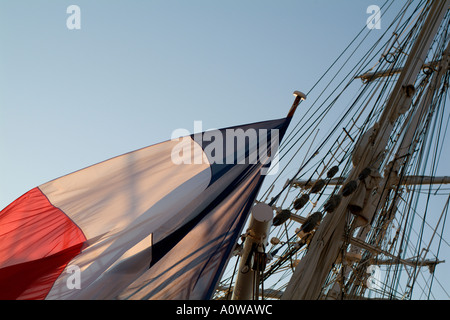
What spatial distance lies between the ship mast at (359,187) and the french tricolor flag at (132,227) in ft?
8.41

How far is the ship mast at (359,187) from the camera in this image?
883 centimetres

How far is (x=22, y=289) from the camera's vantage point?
574 centimetres

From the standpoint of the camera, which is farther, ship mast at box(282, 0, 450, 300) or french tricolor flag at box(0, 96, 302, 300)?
ship mast at box(282, 0, 450, 300)

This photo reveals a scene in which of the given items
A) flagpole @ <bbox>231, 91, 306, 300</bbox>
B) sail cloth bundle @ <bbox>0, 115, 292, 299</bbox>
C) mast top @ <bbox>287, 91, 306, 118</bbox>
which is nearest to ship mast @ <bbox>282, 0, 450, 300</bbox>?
flagpole @ <bbox>231, 91, 306, 300</bbox>

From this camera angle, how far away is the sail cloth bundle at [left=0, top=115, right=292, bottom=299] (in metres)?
5.71

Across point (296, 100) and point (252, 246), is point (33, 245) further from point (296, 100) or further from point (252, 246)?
point (296, 100)

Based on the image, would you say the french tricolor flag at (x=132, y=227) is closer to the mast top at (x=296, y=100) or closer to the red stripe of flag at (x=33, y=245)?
the red stripe of flag at (x=33, y=245)

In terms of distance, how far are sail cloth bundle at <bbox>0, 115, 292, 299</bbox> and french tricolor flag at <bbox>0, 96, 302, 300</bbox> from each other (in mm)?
11

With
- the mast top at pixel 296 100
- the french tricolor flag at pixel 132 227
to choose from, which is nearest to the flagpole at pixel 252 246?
the french tricolor flag at pixel 132 227

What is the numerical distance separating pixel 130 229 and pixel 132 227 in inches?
1.4

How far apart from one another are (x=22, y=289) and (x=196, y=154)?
2.54 metres

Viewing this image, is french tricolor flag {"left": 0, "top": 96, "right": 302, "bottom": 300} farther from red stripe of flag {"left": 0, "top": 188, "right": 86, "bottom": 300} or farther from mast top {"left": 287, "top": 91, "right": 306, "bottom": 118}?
mast top {"left": 287, "top": 91, "right": 306, "bottom": 118}

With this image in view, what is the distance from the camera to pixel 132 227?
6.11m
